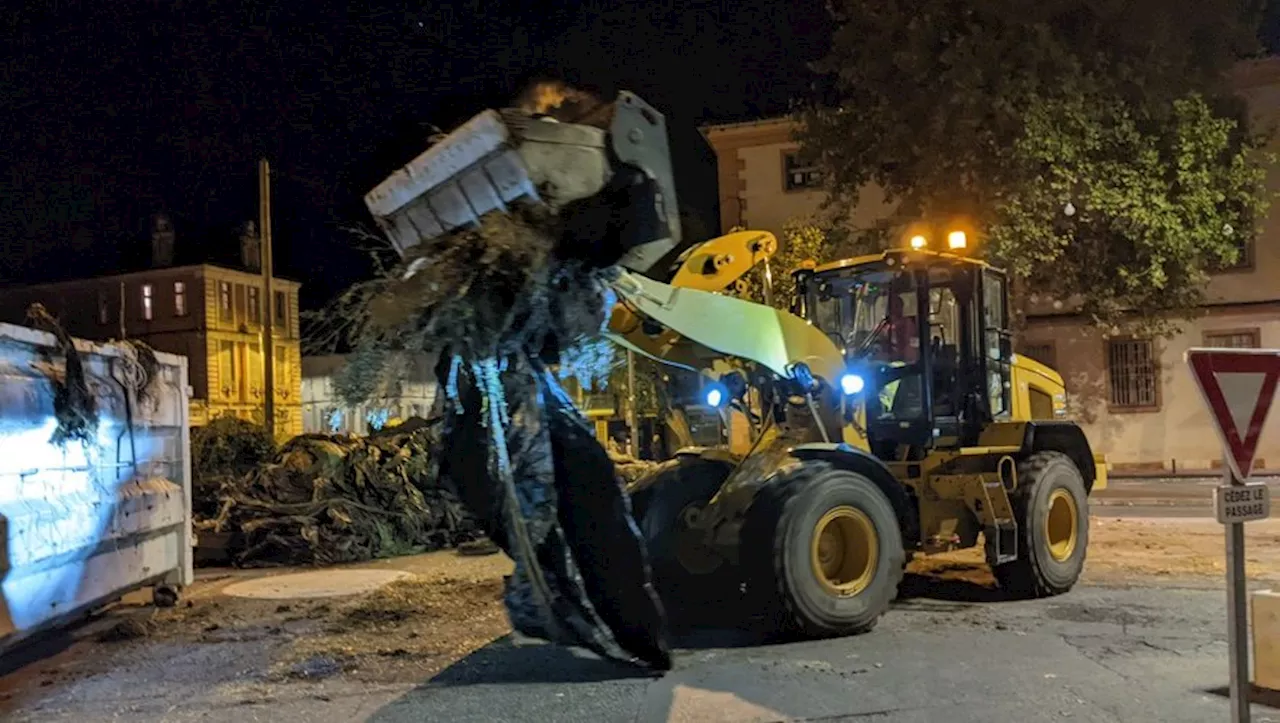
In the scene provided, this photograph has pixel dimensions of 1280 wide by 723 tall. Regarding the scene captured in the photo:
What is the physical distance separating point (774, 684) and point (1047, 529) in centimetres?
414

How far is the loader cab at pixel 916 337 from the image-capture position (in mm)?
9188

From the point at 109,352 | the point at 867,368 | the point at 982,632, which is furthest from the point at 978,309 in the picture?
the point at 109,352

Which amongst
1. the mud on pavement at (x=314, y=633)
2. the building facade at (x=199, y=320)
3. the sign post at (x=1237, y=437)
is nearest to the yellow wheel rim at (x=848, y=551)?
the mud on pavement at (x=314, y=633)

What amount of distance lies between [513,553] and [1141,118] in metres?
17.5

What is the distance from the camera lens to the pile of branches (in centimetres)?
1272

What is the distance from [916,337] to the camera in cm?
918

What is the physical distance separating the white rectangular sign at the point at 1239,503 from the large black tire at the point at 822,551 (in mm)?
3071

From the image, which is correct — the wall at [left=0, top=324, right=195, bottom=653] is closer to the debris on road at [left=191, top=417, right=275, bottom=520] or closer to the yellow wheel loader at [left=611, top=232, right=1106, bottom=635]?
the yellow wheel loader at [left=611, top=232, right=1106, bottom=635]

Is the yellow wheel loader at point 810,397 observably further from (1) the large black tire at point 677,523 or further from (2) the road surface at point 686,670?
(2) the road surface at point 686,670

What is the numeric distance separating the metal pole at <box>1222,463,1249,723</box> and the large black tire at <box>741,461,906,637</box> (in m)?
3.08

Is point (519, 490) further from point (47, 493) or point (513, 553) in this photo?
point (47, 493)

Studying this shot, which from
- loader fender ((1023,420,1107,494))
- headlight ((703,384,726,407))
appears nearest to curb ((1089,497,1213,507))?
loader fender ((1023,420,1107,494))

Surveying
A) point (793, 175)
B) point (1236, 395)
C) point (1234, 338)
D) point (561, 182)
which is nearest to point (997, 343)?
point (1236, 395)

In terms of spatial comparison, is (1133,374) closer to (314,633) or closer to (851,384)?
(851,384)
